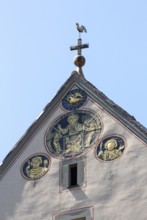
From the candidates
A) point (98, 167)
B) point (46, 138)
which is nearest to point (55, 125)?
point (46, 138)

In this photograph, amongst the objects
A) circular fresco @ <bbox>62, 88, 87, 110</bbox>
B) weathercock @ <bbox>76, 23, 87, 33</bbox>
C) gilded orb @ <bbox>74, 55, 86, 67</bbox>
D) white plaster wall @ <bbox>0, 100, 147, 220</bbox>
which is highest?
weathercock @ <bbox>76, 23, 87, 33</bbox>

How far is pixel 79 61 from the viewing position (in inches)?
766

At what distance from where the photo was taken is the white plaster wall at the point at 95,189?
54.6 feet

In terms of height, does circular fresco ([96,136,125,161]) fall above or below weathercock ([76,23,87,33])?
below

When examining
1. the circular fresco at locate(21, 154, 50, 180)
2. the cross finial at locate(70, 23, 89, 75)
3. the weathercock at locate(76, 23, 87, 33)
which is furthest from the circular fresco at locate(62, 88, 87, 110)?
the weathercock at locate(76, 23, 87, 33)

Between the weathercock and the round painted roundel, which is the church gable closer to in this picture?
the round painted roundel

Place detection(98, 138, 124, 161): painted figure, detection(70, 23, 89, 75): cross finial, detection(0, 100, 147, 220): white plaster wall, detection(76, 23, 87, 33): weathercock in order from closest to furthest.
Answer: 1. detection(0, 100, 147, 220): white plaster wall
2. detection(98, 138, 124, 161): painted figure
3. detection(70, 23, 89, 75): cross finial
4. detection(76, 23, 87, 33): weathercock

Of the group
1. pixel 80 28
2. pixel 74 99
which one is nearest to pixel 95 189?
pixel 74 99

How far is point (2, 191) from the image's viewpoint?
17.9 metres

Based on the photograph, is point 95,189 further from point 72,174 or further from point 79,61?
point 79,61

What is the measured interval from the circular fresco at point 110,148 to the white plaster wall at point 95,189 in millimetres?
88

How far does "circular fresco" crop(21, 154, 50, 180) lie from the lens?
17.8 meters

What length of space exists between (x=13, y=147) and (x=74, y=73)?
1.81 meters

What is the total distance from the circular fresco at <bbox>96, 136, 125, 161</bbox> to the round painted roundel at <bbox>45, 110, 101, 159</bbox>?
0.21 m
